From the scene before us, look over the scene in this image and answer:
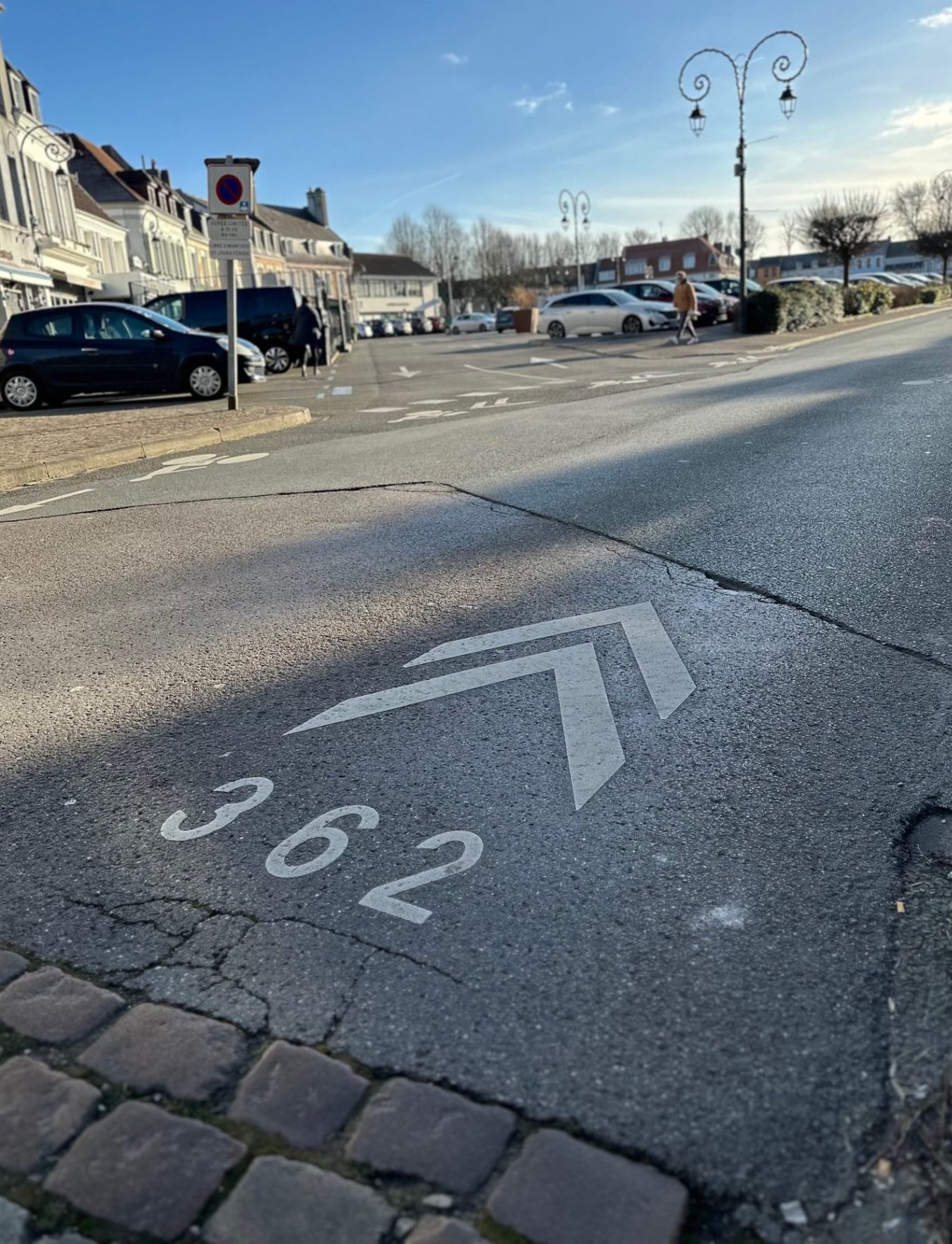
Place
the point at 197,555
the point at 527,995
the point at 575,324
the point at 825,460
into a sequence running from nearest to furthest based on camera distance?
the point at 527,995
the point at 197,555
the point at 825,460
the point at 575,324

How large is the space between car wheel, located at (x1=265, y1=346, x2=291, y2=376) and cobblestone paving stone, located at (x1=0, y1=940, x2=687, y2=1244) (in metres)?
25.4

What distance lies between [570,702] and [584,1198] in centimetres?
209

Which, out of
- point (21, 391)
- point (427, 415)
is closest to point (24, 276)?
point (21, 391)

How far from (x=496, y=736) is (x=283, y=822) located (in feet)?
2.70

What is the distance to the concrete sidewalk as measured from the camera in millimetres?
10391

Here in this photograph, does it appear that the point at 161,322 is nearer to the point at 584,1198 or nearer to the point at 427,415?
the point at 427,415

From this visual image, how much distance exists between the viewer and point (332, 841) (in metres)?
2.85

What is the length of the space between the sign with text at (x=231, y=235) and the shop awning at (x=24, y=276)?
71.5 ft

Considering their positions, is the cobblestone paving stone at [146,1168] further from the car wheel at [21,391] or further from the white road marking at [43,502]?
the car wheel at [21,391]

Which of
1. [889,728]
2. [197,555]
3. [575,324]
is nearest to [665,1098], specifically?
[889,728]

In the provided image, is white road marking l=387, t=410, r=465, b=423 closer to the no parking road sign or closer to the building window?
the no parking road sign

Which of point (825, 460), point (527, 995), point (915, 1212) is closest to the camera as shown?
point (915, 1212)

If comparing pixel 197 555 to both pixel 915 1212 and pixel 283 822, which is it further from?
pixel 915 1212

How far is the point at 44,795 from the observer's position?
325cm
